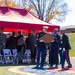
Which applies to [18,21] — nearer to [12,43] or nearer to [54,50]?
[12,43]

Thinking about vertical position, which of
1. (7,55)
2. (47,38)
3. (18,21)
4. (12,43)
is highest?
(18,21)

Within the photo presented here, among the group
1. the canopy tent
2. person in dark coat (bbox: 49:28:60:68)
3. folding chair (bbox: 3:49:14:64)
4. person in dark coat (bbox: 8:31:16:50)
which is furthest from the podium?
person in dark coat (bbox: 8:31:16:50)

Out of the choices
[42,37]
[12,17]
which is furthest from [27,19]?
[42,37]

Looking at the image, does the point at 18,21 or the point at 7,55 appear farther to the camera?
the point at 18,21

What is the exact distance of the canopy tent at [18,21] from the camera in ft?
53.5

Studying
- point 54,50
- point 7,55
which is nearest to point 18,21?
point 7,55

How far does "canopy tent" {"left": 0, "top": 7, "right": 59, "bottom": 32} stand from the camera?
53.5ft

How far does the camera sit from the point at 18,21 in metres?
16.8

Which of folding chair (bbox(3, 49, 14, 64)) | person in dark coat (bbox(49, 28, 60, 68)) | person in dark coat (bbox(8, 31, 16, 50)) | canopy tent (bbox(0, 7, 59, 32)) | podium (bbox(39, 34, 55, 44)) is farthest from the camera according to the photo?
person in dark coat (bbox(8, 31, 16, 50))

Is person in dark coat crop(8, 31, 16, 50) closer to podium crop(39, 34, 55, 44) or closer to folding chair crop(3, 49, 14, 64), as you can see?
folding chair crop(3, 49, 14, 64)

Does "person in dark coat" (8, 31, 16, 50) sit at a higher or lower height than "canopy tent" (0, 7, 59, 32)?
lower

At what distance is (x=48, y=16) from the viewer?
168ft

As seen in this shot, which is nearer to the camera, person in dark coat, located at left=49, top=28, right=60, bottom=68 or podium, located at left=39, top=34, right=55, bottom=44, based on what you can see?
podium, located at left=39, top=34, right=55, bottom=44

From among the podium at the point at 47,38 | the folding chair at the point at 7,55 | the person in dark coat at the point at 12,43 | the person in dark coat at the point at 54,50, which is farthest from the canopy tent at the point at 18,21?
the podium at the point at 47,38
